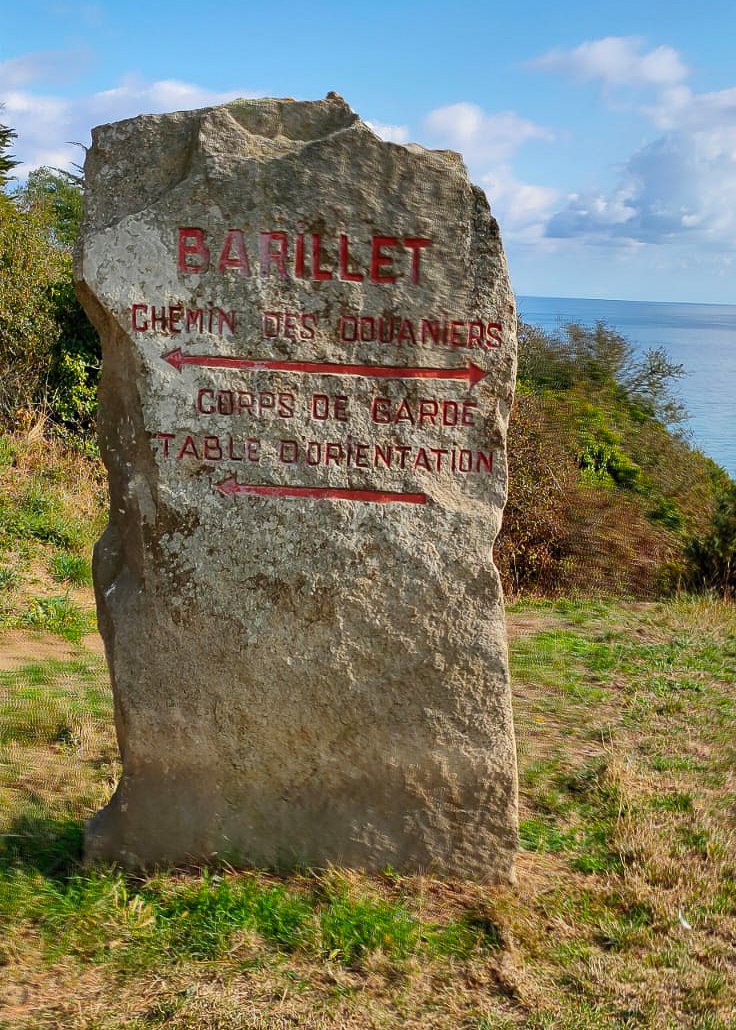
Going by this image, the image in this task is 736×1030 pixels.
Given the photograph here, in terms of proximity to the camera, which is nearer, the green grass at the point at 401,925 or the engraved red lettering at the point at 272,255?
the green grass at the point at 401,925

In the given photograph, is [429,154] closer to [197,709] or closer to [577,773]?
[197,709]

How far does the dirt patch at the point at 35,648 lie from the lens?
5.38m

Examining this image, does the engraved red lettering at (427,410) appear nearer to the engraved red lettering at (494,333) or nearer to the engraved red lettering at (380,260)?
the engraved red lettering at (494,333)

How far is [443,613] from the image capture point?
312cm

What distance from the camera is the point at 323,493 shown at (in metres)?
3.10

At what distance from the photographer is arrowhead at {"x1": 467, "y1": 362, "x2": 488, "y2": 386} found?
3096 millimetres

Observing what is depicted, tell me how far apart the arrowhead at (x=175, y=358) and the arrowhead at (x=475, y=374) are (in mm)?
931

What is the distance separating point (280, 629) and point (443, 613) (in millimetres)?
537

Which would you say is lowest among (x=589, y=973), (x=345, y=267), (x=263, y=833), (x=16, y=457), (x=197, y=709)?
(x=589, y=973)

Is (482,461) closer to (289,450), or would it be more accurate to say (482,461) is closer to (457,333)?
(457,333)

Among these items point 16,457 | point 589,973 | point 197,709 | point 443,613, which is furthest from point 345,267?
point 16,457

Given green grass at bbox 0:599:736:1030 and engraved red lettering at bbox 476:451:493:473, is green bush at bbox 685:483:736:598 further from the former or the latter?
engraved red lettering at bbox 476:451:493:473

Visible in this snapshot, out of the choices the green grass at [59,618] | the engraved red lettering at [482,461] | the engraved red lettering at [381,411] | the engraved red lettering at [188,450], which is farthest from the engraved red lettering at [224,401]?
the green grass at [59,618]

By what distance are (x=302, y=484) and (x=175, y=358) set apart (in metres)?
0.58
